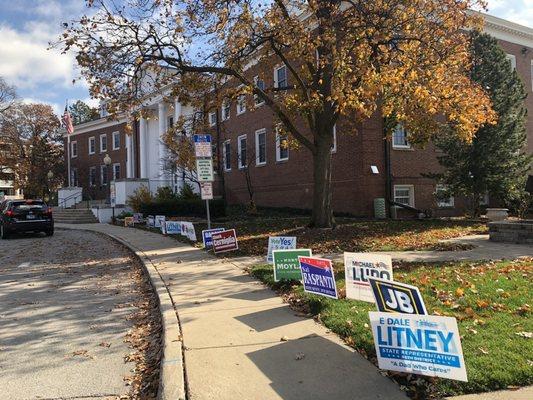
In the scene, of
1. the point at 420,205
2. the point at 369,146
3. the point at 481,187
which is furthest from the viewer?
the point at 420,205

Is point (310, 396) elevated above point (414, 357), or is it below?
below

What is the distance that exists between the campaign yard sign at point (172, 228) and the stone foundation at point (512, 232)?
10325 mm

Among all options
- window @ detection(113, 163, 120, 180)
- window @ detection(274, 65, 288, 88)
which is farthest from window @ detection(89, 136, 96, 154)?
window @ detection(274, 65, 288, 88)

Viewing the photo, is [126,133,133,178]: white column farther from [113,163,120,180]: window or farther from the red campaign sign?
the red campaign sign

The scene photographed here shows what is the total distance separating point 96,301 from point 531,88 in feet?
92.6

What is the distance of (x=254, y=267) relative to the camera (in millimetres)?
9766

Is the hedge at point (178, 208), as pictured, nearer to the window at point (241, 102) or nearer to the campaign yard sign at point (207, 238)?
the window at point (241, 102)

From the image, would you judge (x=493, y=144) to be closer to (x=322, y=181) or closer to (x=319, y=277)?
(x=322, y=181)

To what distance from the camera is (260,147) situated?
28.9 meters

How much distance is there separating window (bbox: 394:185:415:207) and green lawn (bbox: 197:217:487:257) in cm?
356

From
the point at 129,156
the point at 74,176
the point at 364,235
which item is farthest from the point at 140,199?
the point at 74,176

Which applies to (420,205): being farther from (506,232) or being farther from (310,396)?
(310,396)

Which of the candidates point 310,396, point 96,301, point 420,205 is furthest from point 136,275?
point 420,205

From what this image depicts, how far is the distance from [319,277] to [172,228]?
12.4m
